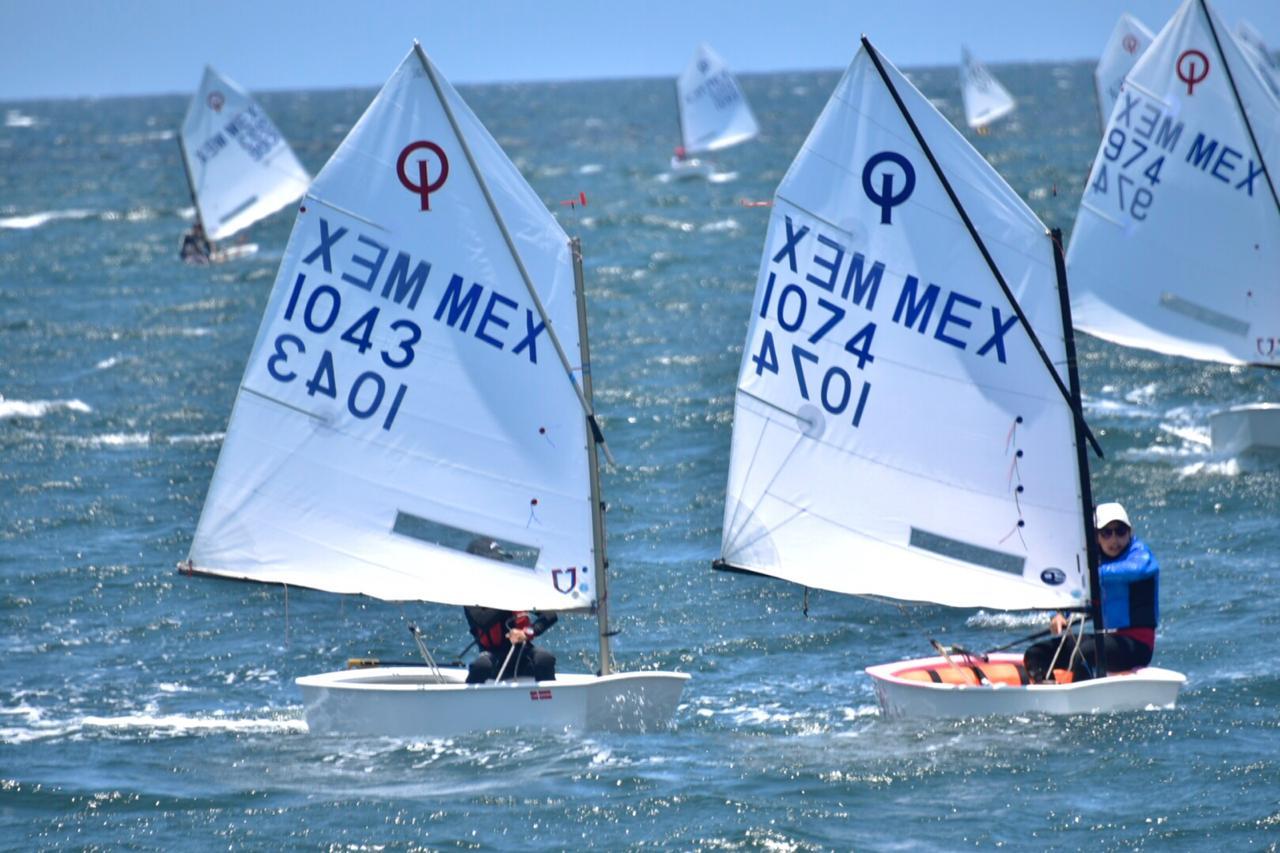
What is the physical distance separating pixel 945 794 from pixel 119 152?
13497 centimetres

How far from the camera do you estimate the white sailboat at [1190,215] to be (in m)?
28.8

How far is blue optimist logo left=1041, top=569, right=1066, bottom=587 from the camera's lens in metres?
17.9

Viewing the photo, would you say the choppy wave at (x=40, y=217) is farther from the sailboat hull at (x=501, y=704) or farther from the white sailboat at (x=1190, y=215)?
the sailboat hull at (x=501, y=704)

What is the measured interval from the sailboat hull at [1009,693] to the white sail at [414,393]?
3.13 m

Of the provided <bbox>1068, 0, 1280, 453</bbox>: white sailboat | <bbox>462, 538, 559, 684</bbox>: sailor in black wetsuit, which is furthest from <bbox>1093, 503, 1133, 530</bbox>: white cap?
<bbox>1068, 0, 1280, 453</bbox>: white sailboat

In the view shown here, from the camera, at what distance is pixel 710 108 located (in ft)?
304

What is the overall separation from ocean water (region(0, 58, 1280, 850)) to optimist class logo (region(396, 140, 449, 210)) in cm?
512

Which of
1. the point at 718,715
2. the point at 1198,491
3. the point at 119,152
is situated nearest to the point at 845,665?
the point at 718,715

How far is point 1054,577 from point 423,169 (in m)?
7.03

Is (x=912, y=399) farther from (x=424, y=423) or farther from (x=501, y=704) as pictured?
(x=501, y=704)

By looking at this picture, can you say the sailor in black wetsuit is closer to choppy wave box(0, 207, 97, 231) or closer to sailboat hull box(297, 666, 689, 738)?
sailboat hull box(297, 666, 689, 738)

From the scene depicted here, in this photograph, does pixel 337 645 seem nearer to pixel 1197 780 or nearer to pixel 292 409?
pixel 292 409

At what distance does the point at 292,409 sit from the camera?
723 inches

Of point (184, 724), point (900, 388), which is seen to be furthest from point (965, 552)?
point (184, 724)
